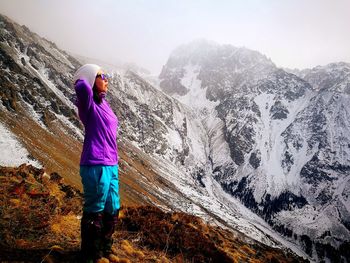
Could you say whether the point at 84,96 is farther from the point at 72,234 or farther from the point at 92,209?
the point at 72,234

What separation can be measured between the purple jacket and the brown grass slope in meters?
1.80

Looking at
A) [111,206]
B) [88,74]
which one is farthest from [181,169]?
[88,74]

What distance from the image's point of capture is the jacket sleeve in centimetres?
520

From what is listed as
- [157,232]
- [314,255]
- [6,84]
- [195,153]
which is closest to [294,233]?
[314,255]

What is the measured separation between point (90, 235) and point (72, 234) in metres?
2.07

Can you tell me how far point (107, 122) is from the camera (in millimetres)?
5559

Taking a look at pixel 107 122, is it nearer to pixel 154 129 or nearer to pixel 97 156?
pixel 97 156

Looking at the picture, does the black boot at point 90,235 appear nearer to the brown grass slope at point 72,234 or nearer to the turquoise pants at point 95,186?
Answer: the turquoise pants at point 95,186

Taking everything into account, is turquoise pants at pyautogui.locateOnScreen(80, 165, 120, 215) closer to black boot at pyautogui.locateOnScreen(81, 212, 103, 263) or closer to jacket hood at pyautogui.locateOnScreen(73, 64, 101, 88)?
black boot at pyautogui.locateOnScreen(81, 212, 103, 263)

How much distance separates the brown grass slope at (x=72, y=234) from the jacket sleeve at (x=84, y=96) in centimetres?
250

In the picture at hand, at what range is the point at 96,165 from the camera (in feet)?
16.9

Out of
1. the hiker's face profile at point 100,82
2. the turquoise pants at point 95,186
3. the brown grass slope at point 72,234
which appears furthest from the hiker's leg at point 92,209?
the hiker's face profile at point 100,82

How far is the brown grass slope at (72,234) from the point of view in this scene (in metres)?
5.54

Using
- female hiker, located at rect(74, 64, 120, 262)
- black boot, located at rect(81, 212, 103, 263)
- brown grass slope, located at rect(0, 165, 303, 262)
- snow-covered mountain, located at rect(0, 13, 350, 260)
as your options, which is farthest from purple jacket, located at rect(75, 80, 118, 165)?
snow-covered mountain, located at rect(0, 13, 350, 260)
